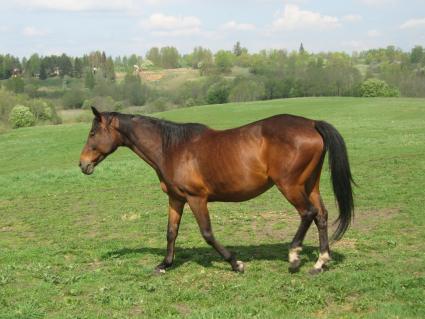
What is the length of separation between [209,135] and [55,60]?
177 meters

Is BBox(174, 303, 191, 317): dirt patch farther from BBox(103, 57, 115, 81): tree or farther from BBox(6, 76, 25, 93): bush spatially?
BBox(103, 57, 115, 81): tree

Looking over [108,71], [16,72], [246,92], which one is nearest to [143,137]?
[246,92]

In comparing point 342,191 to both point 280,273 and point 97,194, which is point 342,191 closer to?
point 280,273

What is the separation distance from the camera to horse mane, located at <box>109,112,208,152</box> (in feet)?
24.1

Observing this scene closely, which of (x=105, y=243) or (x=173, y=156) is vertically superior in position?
(x=173, y=156)

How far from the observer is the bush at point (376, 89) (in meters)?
80.2

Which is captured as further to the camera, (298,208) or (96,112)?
(96,112)

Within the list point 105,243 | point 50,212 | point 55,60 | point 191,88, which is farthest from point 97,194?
point 55,60

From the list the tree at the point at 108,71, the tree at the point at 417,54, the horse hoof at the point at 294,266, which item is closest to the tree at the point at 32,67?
the tree at the point at 108,71

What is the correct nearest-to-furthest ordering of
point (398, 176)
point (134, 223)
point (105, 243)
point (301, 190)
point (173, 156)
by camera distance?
1. point (301, 190)
2. point (173, 156)
3. point (105, 243)
4. point (134, 223)
5. point (398, 176)

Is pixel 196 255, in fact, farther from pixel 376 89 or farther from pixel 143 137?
pixel 376 89

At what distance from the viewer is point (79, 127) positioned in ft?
156

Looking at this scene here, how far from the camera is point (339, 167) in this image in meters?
6.98

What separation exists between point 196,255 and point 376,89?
79336mm
